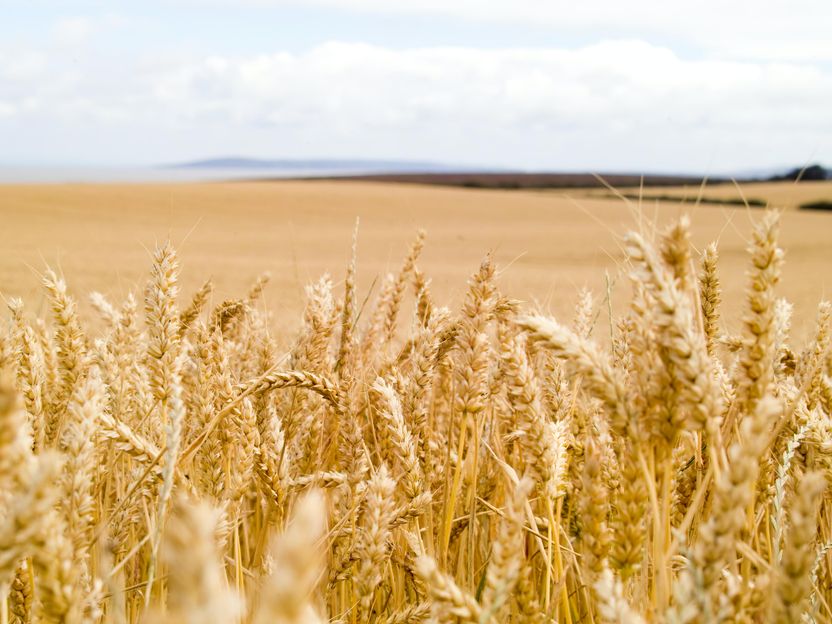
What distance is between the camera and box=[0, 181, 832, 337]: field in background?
14898 millimetres

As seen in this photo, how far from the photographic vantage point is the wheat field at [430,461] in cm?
83

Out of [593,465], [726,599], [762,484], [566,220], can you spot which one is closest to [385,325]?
→ [762,484]

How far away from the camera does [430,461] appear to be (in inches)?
70.7

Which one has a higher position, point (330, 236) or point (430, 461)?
point (430, 461)

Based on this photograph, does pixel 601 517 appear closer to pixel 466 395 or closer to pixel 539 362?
pixel 466 395

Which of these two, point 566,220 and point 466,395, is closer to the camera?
point 466,395

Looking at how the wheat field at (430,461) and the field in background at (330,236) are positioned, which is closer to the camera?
the wheat field at (430,461)

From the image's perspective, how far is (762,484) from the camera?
1.67m

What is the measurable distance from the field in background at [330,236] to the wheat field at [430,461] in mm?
6914

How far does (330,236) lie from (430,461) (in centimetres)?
2673

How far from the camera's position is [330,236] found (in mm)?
28125

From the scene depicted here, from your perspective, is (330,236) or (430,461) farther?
(330,236)

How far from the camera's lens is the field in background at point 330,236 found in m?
14.9

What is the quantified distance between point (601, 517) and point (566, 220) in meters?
36.4
